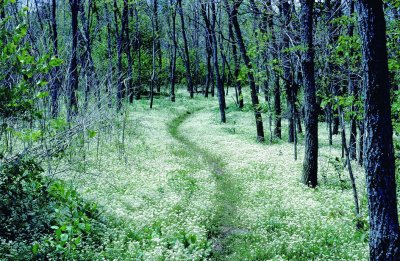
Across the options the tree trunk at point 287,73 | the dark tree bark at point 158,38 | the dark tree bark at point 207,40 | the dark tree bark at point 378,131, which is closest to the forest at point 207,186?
the dark tree bark at point 378,131

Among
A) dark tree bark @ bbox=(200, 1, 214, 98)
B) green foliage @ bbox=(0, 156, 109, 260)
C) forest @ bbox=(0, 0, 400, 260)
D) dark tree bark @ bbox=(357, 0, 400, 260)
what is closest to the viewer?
dark tree bark @ bbox=(357, 0, 400, 260)

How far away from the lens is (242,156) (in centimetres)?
1898

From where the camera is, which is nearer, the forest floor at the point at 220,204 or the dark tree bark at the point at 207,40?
the forest floor at the point at 220,204

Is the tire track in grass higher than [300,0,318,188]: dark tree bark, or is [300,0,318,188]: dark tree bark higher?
[300,0,318,188]: dark tree bark

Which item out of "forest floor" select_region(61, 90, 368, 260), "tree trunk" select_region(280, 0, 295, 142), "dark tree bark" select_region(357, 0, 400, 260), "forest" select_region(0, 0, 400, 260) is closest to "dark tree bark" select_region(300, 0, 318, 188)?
"forest" select_region(0, 0, 400, 260)

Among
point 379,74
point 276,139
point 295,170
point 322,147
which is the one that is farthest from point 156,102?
point 379,74

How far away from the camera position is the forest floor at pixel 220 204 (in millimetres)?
8383

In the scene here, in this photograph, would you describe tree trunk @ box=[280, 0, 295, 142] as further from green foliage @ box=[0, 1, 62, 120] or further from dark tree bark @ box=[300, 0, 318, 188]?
green foliage @ box=[0, 1, 62, 120]

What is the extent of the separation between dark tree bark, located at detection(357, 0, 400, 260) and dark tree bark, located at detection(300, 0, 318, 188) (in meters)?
7.60

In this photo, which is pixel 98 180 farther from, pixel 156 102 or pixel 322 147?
pixel 156 102

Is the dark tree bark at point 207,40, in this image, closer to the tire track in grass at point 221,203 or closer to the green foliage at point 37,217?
the tire track in grass at point 221,203

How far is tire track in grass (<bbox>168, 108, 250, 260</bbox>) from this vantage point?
9489mm

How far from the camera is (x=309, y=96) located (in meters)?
13.3

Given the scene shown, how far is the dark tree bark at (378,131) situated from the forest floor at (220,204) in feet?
7.01
